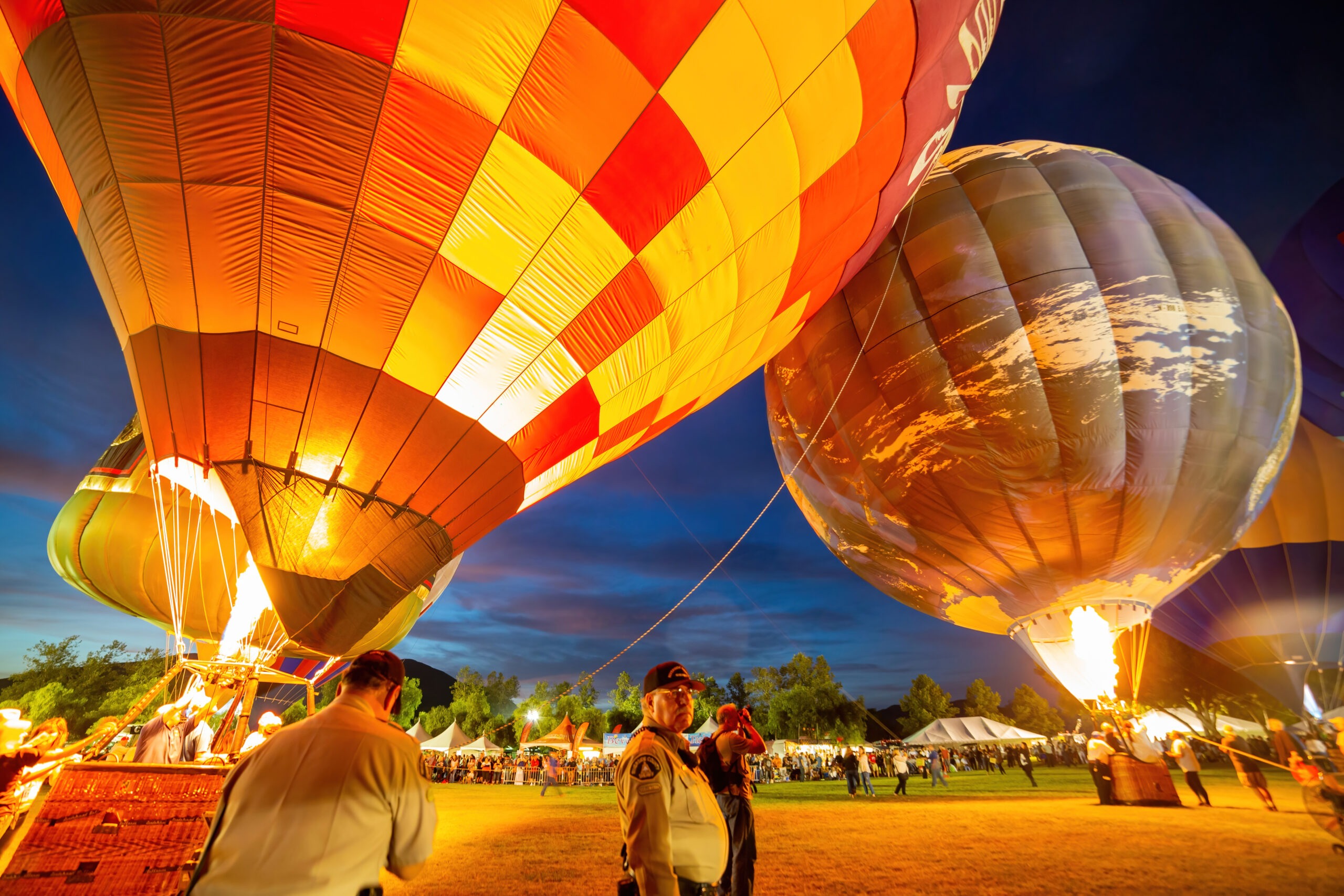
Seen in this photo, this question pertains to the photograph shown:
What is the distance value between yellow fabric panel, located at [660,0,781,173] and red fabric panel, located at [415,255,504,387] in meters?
1.71

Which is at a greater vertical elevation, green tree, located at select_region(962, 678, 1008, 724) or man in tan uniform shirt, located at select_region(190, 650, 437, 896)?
green tree, located at select_region(962, 678, 1008, 724)

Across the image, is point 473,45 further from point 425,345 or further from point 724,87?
point 425,345

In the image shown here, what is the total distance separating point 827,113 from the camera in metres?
4.32

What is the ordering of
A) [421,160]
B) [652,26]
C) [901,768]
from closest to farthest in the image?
[652,26] → [421,160] → [901,768]

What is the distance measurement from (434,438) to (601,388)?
1.40m

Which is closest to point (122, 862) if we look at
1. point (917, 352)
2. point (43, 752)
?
point (43, 752)

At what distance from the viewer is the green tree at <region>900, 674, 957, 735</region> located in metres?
45.2

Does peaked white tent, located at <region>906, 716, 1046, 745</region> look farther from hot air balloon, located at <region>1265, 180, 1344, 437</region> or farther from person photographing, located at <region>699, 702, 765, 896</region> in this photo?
person photographing, located at <region>699, 702, 765, 896</region>

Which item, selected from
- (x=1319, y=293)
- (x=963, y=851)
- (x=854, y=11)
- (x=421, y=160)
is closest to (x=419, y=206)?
(x=421, y=160)

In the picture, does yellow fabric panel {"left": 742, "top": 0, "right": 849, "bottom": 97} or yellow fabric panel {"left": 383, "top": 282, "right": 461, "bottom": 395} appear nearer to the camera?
yellow fabric panel {"left": 742, "top": 0, "right": 849, "bottom": 97}

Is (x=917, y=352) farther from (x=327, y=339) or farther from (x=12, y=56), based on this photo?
(x=12, y=56)

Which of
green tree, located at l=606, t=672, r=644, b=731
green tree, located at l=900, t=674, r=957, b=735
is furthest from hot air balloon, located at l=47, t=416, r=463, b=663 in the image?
green tree, located at l=900, t=674, r=957, b=735

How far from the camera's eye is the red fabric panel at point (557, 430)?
194 inches

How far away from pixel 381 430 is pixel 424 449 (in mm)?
313
